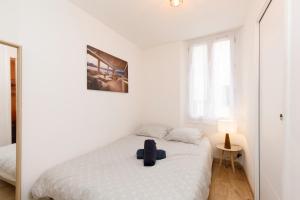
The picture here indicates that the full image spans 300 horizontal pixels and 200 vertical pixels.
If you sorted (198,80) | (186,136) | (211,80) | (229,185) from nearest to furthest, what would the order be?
(229,185) < (186,136) < (211,80) < (198,80)

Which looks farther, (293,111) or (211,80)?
(211,80)

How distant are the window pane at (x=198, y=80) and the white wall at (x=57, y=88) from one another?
161 cm

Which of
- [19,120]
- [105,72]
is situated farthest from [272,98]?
[19,120]

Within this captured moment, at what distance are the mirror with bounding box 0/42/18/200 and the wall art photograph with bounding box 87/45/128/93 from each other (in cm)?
87

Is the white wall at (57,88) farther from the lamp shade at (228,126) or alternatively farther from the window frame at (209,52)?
the lamp shade at (228,126)

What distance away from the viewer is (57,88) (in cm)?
178

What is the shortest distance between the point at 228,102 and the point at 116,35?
7.54 ft

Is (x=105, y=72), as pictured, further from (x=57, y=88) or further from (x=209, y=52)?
(x=209, y=52)

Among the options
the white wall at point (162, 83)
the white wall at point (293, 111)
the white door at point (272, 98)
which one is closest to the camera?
the white wall at point (293, 111)

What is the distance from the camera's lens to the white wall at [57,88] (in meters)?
1.51

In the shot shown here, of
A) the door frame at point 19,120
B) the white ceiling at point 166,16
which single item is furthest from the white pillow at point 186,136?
the door frame at point 19,120

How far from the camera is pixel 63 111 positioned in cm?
185

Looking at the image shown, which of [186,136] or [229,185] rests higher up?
[186,136]

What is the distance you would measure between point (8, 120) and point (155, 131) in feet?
7.02
